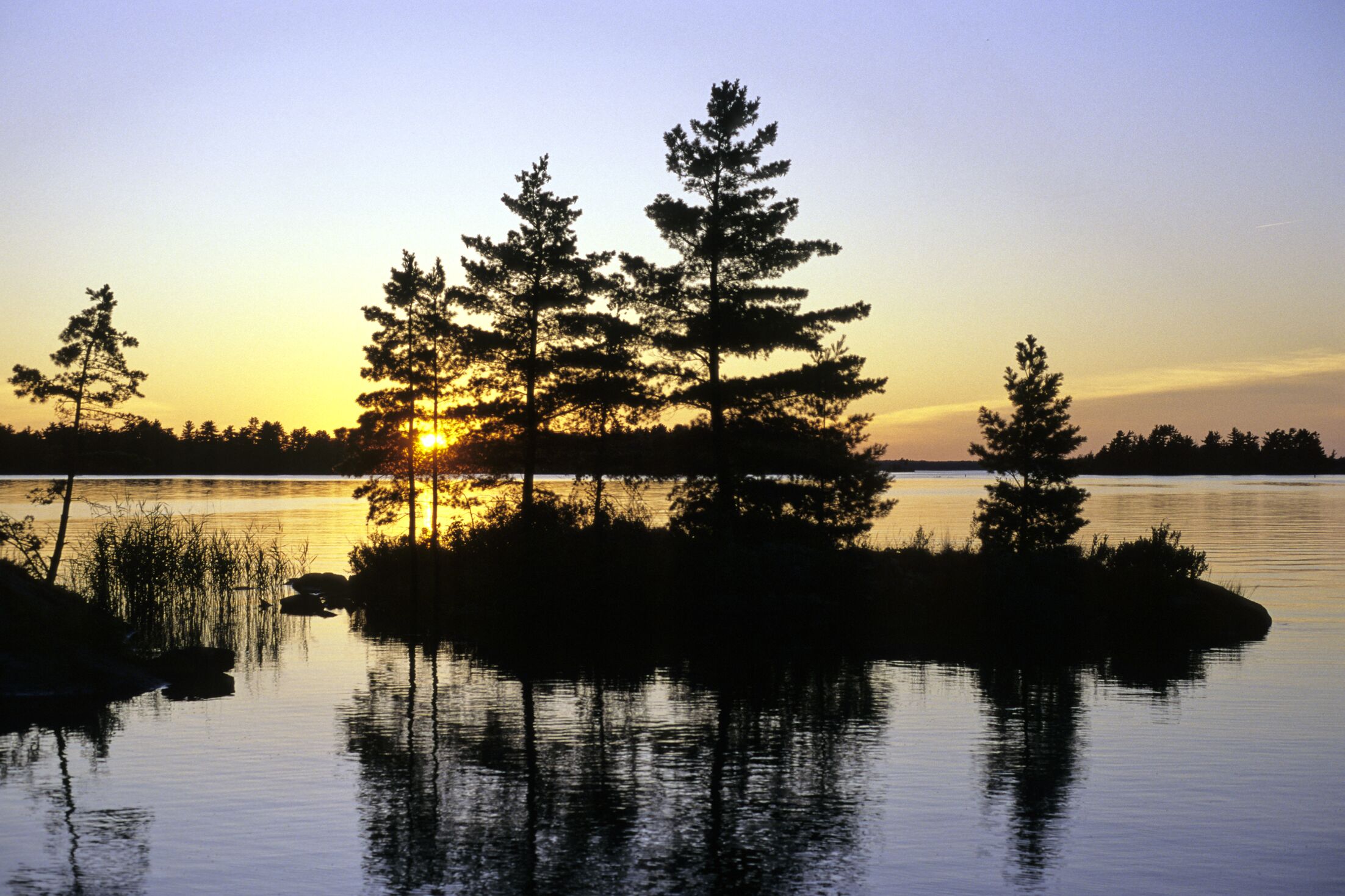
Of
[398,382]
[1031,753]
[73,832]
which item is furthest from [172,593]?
[1031,753]

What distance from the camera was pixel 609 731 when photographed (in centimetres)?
1927

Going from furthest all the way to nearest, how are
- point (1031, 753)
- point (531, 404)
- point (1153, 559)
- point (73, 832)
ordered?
point (531, 404) → point (1153, 559) → point (1031, 753) → point (73, 832)

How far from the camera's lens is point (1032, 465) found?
42.8 m

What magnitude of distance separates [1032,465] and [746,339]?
467 inches

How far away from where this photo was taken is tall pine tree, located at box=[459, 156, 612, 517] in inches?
1841

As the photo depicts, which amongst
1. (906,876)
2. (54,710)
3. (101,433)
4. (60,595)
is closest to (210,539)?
(101,433)

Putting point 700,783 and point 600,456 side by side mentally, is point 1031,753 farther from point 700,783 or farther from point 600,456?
point 600,456

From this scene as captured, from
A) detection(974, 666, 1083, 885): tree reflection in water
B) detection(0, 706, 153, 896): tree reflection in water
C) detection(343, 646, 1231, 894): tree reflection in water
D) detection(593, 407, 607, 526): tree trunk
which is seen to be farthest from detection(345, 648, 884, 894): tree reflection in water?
detection(593, 407, 607, 526): tree trunk

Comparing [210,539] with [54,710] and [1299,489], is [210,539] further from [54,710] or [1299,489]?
[1299,489]

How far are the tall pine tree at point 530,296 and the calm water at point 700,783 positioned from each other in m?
20.2

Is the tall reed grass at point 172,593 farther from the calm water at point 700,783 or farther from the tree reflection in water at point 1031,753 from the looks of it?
the tree reflection in water at point 1031,753

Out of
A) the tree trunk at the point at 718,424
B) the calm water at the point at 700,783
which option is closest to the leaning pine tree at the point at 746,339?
the tree trunk at the point at 718,424

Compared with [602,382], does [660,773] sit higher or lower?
lower

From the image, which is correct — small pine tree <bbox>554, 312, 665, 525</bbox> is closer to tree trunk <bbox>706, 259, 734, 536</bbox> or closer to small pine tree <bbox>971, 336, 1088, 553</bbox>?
tree trunk <bbox>706, 259, 734, 536</bbox>
